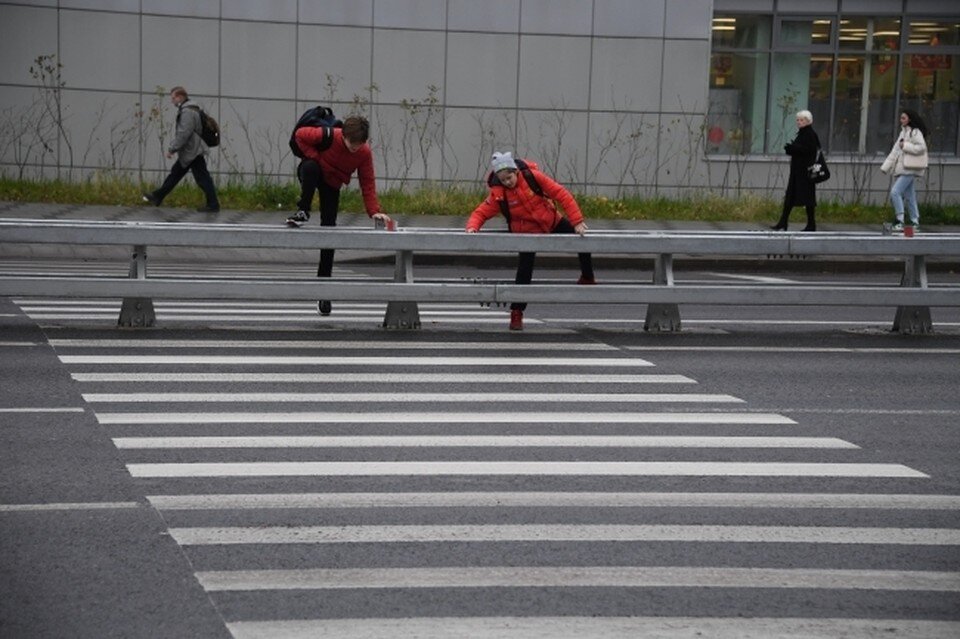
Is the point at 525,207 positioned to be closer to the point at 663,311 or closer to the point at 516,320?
the point at 516,320

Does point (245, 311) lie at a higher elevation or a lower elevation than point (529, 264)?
lower

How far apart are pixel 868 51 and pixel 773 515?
25.9 metres

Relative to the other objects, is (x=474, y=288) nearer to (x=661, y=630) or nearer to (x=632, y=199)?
(x=661, y=630)

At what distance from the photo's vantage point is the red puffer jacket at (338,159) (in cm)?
1471

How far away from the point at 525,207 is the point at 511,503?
6.94 m

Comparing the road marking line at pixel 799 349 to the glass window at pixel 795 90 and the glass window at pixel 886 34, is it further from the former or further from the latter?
the glass window at pixel 886 34

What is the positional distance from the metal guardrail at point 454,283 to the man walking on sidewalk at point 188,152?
10.4 m

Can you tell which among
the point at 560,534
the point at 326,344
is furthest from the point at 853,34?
the point at 560,534

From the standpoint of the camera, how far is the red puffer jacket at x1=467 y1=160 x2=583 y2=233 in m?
14.4

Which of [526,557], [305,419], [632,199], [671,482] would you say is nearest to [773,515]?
[671,482]

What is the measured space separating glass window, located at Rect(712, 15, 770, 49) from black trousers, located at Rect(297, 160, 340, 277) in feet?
59.1

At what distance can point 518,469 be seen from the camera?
29.0 feet

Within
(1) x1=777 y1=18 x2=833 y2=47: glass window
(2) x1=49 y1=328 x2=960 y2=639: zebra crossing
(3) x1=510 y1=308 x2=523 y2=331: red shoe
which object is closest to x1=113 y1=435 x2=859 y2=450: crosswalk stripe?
(2) x1=49 y1=328 x2=960 y2=639: zebra crossing

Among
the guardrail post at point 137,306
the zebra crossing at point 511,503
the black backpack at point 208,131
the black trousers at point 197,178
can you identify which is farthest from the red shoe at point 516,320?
the black backpack at point 208,131
